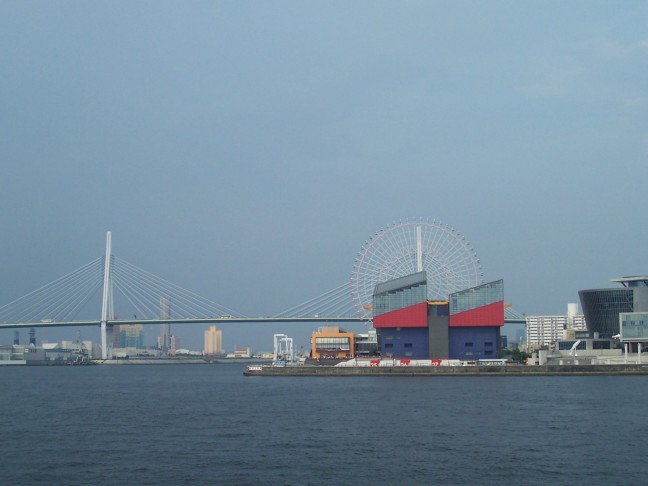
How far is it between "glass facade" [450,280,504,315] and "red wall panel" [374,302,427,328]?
71.5 inches

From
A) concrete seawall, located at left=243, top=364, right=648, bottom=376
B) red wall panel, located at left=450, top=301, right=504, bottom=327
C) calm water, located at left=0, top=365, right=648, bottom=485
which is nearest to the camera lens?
calm water, located at left=0, top=365, right=648, bottom=485

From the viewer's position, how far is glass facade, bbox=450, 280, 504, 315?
171 feet

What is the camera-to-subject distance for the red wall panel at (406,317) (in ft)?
173

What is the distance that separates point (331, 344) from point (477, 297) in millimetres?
17653

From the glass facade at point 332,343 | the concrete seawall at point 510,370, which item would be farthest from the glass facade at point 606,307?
the glass facade at point 332,343

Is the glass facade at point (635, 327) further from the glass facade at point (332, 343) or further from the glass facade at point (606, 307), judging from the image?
the glass facade at point (332, 343)

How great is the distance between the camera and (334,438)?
68.3 feet

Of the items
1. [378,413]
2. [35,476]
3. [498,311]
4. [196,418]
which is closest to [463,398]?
[378,413]

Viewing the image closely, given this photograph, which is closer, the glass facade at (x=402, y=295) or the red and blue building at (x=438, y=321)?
the red and blue building at (x=438, y=321)

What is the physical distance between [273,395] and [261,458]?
56.3 ft

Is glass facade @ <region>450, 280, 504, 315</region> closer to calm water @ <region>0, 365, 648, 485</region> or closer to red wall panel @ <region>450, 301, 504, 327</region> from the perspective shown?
red wall panel @ <region>450, 301, 504, 327</region>

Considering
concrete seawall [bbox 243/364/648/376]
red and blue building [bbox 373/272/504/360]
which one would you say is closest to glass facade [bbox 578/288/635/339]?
concrete seawall [bbox 243/364/648/376]

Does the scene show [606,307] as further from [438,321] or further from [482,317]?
[438,321]

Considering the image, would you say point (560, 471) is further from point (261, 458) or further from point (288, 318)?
point (288, 318)
